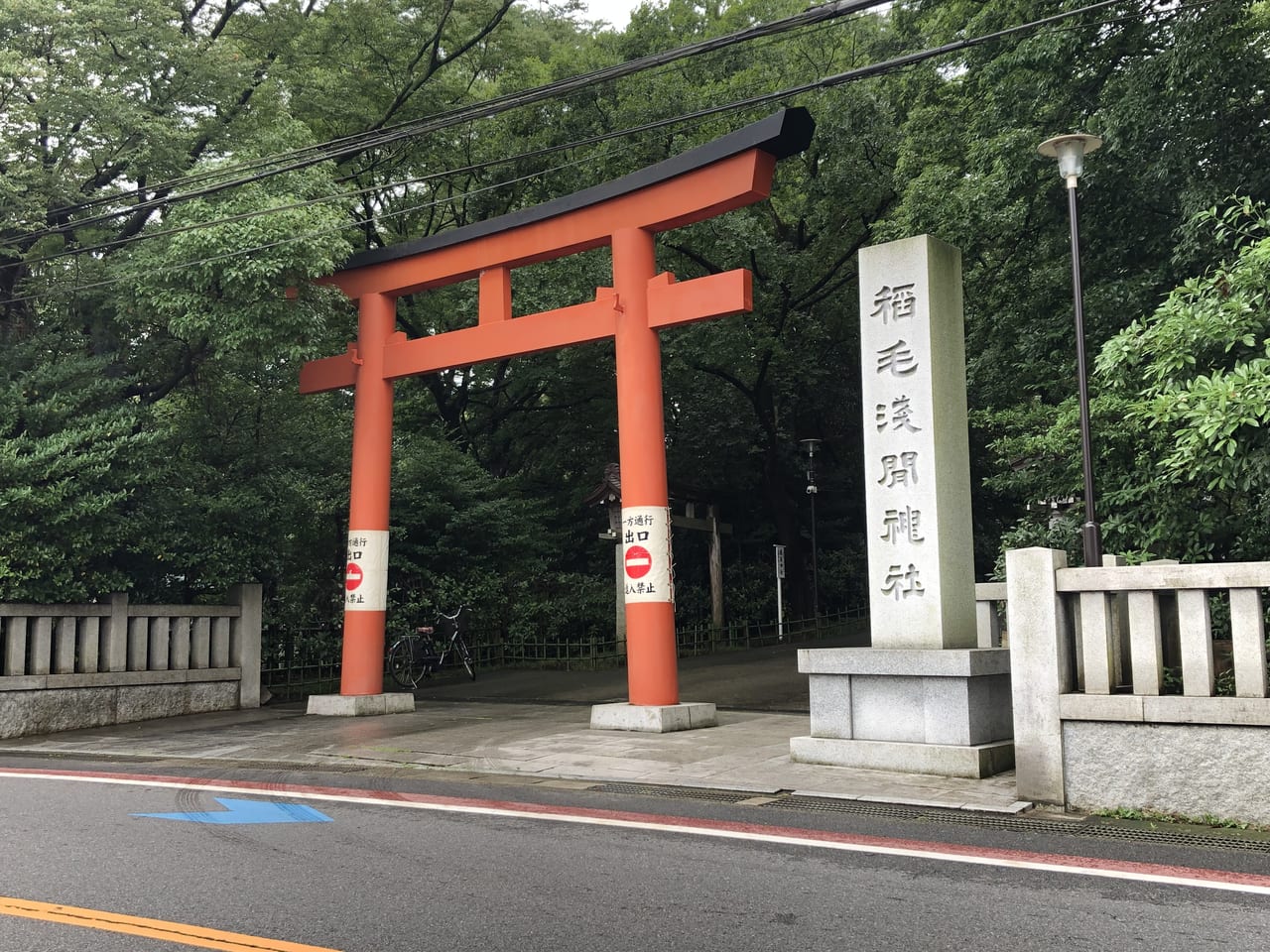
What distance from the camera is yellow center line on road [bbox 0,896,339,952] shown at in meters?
4.29

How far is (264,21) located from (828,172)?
11867mm

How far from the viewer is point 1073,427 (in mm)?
11070

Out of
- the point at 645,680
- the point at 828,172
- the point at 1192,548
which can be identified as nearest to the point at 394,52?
the point at 828,172

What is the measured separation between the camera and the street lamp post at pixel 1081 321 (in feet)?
28.1

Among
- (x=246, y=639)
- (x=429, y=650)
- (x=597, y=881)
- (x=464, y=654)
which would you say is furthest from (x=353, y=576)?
(x=597, y=881)

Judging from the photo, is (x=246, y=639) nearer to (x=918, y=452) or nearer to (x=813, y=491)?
(x=918, y=452)

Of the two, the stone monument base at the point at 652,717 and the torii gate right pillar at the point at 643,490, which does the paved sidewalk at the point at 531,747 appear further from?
the torii gate right pillar at the point at 643,490

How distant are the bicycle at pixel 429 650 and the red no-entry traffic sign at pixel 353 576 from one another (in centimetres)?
383

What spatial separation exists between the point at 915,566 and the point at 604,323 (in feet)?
17.7

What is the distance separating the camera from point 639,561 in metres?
12.2

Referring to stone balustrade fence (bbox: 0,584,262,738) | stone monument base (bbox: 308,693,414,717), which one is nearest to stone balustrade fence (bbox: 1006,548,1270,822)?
stone monument base (bbox: 308,693,414,717)

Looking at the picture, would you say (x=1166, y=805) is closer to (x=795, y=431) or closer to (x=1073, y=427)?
(x=1073, y=427)

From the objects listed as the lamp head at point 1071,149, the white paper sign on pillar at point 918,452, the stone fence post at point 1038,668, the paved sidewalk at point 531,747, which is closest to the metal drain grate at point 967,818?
the paved sidewalk at point 531,747

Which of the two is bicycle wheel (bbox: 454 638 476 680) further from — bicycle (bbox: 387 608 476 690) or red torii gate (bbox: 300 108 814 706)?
red torii gate (bbox: 300 108 814 706)
